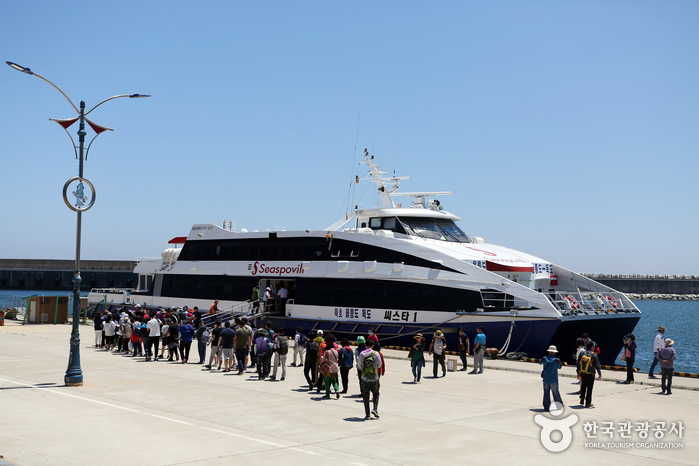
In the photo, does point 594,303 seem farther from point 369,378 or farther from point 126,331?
point 126,331

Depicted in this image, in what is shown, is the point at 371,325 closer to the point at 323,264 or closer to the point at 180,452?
the point at 323,264

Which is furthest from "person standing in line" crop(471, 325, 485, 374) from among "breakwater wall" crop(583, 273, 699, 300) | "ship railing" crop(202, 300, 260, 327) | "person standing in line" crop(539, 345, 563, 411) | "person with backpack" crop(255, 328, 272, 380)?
"breakwater wall" crop(583, 273, 699, 300)

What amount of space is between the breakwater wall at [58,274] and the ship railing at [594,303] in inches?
3715

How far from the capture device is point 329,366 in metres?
14.4

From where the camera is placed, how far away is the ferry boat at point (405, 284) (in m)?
21.7

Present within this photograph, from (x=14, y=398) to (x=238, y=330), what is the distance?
243 inches

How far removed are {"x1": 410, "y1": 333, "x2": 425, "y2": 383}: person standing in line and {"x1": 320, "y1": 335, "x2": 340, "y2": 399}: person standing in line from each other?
270 centimetres

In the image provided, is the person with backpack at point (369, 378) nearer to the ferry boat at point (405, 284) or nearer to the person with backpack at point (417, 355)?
the person with backpack at point (417, 355)

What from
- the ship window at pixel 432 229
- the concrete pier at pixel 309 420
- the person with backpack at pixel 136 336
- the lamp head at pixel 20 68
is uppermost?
the lamp head at pixel 20 68

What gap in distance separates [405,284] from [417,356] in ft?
23.8

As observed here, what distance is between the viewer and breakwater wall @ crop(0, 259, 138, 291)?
354ft

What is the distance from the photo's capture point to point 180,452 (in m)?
9.52

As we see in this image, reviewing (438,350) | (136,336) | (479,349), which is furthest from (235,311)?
(479,349)

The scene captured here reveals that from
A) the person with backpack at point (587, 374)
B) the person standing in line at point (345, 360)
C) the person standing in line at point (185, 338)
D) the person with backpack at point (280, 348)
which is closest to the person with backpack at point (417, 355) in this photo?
the person standing in line at point (345, 360)
